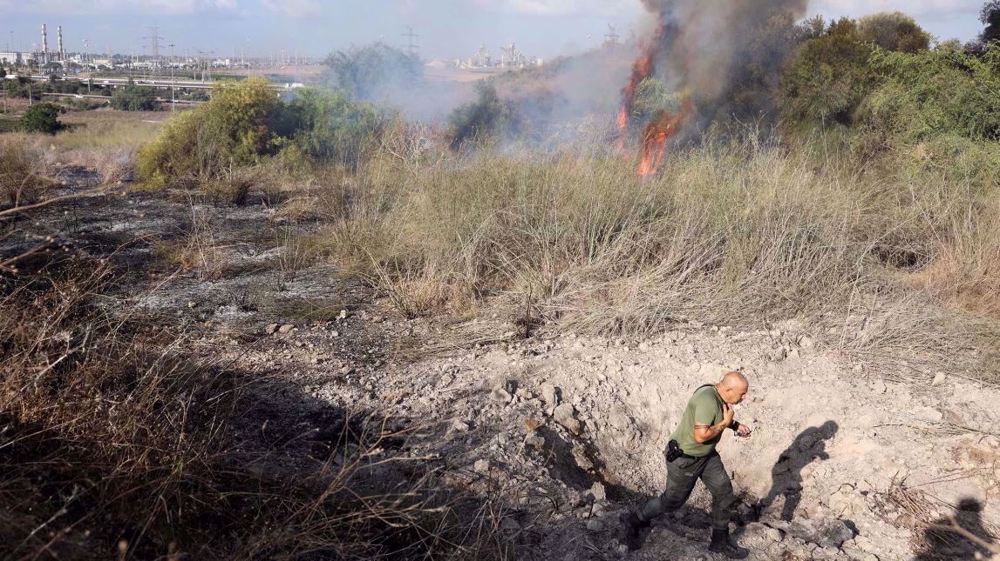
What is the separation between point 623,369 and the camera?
494 cm

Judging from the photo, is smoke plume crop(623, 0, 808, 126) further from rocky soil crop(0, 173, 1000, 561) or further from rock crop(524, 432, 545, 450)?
rock crop(524, 432, 545, 450)

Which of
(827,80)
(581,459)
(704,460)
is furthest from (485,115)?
(704,460)

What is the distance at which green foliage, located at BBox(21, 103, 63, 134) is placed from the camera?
20531mm

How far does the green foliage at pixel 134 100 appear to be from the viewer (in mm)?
32406

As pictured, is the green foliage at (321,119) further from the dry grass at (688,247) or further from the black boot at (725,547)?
the black boot at (725,547)

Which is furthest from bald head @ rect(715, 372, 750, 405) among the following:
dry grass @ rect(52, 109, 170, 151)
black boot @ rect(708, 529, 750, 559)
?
dry grass @ rect(52, 109, 170, 151)

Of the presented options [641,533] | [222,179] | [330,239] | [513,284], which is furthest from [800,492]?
[222,179]

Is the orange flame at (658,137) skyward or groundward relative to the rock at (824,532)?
skyward

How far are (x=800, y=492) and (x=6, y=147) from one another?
13.7m

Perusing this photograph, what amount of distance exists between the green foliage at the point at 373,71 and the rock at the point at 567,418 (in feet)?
42.9

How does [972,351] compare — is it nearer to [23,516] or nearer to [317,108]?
[23,516]

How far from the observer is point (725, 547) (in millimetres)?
3439

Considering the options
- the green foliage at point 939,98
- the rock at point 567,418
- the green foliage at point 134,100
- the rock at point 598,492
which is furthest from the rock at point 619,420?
the green foliage at point 134,100

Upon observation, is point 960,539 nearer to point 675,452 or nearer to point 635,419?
point 675,452
